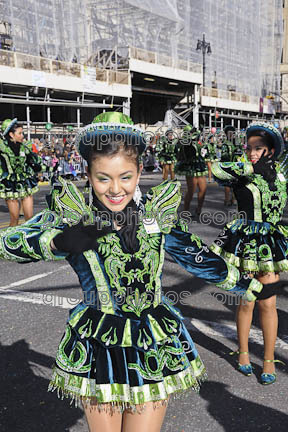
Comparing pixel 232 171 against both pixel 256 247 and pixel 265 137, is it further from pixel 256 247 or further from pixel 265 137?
pixel 256 247

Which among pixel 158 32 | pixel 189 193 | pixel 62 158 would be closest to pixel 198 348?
pixel 189 193

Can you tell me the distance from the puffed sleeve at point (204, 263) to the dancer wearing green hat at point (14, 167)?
20.8 feet

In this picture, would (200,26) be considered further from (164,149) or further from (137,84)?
(164,149)

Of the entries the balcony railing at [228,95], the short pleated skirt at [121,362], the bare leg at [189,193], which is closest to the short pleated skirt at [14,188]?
the bare leg at [189,193]

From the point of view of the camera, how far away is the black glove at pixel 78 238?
5.86ft

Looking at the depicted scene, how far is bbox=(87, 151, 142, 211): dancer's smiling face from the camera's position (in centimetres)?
186

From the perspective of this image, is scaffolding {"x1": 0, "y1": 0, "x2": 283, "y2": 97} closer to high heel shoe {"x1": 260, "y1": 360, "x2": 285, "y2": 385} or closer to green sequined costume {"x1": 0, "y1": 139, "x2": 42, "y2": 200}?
green sequined costume {"x1": 0, "y1": 139, "x2": 42, "y2": 200}

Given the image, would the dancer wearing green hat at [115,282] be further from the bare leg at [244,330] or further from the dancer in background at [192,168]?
the dancer in background at [192,168]

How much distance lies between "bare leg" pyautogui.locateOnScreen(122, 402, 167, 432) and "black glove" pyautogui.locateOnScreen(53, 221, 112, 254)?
0.71m

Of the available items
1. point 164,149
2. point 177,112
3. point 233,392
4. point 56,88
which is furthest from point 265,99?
point 233,392

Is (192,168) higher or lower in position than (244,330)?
higher

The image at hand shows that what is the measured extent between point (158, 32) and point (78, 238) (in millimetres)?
30135

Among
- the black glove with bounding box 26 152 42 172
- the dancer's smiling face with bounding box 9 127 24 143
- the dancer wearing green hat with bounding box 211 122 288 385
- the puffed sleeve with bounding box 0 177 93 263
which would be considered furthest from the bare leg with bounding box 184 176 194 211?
the puffed sleeve with bounding box 0 177 93 263

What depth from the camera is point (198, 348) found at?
12.3 feet
